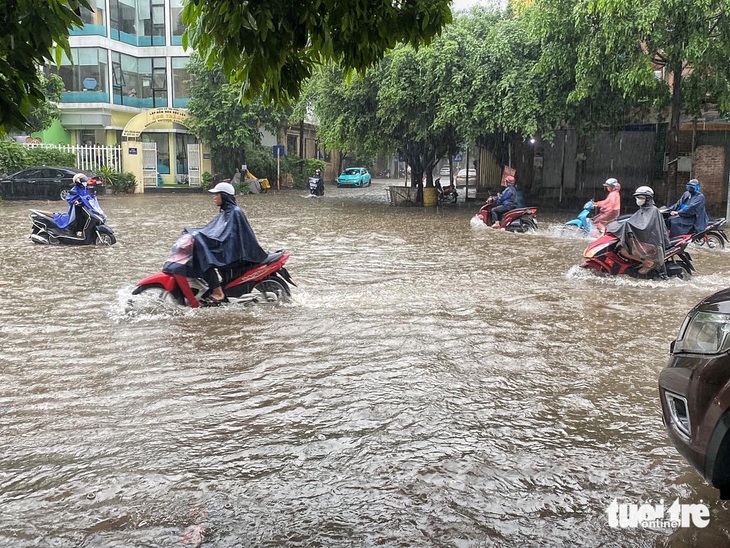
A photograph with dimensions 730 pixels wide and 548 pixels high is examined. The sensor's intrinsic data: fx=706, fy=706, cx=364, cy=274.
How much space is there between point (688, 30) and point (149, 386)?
16291 millimetres

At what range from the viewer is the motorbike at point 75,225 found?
1409 centimetres

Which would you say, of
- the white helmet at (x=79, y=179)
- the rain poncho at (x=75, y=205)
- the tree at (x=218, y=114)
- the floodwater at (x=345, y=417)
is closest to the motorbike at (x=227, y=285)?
the floodwater at (x=345, y=417)

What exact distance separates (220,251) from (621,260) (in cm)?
600

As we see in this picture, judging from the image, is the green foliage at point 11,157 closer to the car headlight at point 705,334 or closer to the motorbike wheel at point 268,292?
the motorbike wheel at point 268,292

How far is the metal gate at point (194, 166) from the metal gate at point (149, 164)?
74.7 inches

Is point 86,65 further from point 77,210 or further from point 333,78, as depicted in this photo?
point 77,210

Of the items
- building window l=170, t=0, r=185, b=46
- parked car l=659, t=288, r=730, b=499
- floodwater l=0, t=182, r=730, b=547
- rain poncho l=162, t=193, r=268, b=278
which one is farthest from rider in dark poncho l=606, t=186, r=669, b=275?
building window l=170, t=0, r=185, b=46

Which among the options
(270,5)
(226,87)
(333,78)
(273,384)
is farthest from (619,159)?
(270,5)

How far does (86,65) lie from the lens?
1401 inches

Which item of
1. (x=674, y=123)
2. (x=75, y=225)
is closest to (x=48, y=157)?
(x=75, y=225)

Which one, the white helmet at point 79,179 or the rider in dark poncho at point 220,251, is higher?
the white helmet at point 79,179

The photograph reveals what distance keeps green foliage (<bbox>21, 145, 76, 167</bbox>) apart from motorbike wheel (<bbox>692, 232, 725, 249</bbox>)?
26557 mm

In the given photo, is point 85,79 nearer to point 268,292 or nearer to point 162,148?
point 162,148

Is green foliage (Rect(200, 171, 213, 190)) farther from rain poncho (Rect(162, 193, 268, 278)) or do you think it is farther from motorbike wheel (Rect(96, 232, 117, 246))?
rain poncho (Rect(162, 193, 268, 278))
